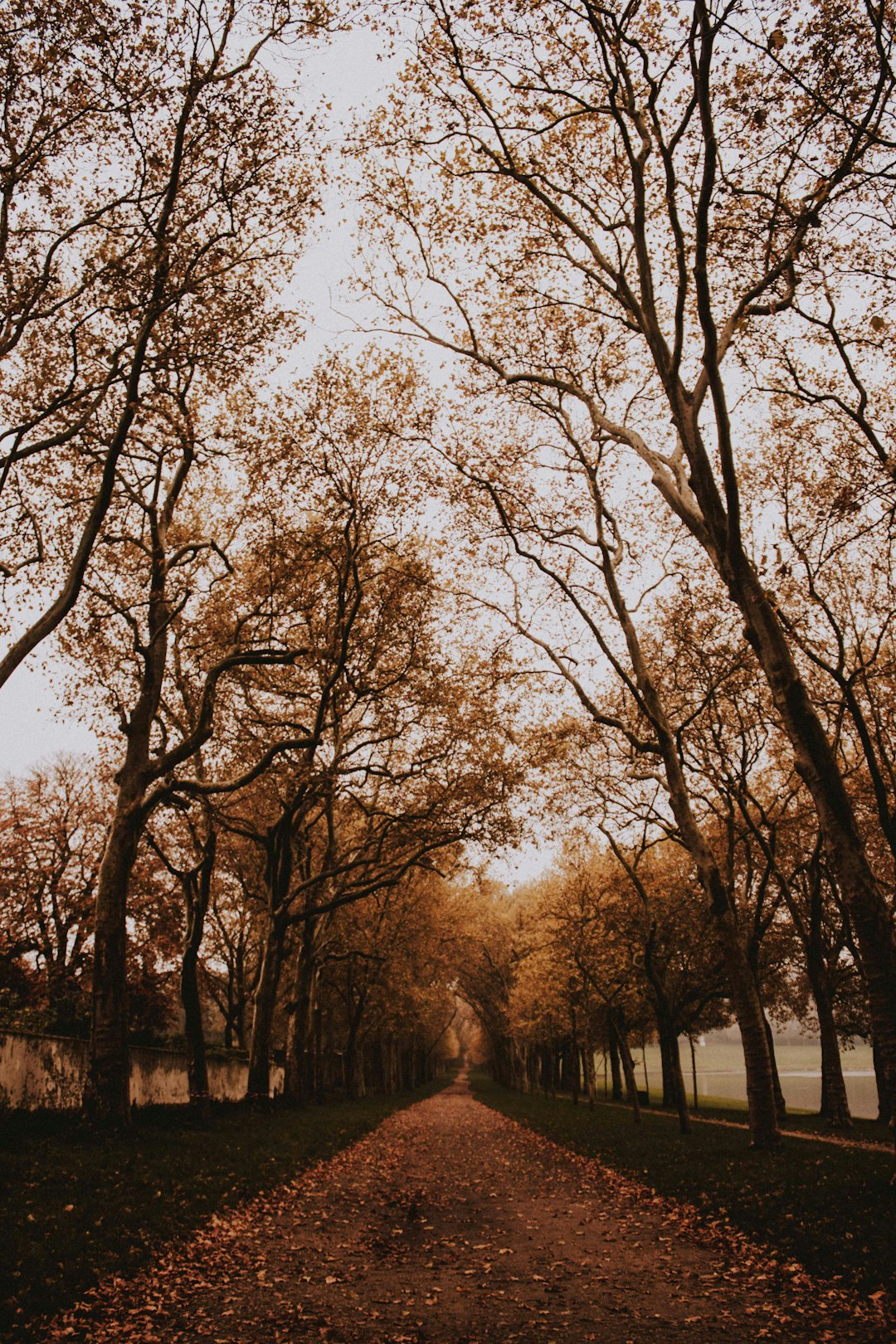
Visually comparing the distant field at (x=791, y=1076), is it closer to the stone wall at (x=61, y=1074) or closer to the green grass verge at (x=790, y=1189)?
the green grass verge at (x=790, y=1189)

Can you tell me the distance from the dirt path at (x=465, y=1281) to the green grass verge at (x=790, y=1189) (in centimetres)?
41

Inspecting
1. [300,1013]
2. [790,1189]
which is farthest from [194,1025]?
[790,1189]

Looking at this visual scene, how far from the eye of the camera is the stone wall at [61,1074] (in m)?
A: 12.1

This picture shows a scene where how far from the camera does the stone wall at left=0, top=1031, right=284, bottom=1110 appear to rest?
39.8ft

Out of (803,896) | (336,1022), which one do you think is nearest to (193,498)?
(803,896)

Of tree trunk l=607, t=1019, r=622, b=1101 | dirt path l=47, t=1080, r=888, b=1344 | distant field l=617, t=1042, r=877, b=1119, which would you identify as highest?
dirt path l=47, t=1080, r=888, b=1344

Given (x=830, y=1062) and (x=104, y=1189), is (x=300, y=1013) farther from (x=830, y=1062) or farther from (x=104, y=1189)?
(x=104, y=1189)

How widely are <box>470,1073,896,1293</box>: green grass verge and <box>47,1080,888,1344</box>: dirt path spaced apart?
41cm

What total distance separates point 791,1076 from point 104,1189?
400ft

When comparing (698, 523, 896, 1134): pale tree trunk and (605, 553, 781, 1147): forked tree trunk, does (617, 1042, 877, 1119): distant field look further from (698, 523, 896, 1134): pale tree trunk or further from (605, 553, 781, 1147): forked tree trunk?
(698, 523, 896, 1134): pale tree trunk

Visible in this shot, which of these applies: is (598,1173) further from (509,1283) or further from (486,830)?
(486,830)

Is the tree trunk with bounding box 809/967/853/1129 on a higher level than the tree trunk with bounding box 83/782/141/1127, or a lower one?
lower

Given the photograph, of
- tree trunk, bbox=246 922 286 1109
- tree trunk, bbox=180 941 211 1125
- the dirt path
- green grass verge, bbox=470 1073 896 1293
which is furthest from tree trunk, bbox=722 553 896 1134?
tree trunk, bbox=246 922 286 1109

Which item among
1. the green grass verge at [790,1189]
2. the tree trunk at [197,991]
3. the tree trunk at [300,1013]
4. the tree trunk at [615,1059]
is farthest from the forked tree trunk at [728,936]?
the tree trunk at [615,1059]
